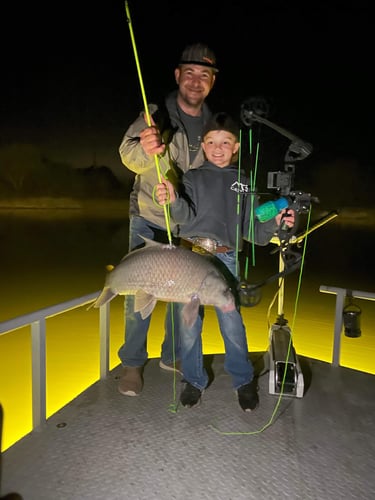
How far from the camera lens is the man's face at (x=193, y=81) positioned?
283 centimetres

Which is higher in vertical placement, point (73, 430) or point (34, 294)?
point (73, 430)

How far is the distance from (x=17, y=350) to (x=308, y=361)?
3754 millimetres

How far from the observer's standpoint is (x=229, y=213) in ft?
9.23

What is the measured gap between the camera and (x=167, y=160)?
9.34 ft

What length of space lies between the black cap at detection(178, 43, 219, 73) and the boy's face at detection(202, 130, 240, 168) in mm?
492

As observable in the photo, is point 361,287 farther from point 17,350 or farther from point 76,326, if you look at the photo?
point 17,350

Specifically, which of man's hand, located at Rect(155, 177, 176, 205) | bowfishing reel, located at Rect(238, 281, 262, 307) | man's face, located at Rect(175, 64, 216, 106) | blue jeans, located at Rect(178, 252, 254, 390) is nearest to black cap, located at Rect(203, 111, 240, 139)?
man's face, located at Rect(175, 64, 216, 106)

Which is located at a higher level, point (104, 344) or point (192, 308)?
point (192, 308)

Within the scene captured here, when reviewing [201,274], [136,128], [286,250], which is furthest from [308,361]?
[136,128]

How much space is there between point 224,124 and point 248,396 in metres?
1.76

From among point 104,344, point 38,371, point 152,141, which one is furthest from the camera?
point 104,344

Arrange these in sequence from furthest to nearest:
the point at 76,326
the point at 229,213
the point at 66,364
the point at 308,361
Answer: the point at 76,326, the point at 66,364, the point at 308,361, the point at 229,213

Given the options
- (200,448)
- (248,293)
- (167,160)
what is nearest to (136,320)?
(248,293)

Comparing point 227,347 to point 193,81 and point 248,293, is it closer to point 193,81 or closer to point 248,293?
point 248,293
